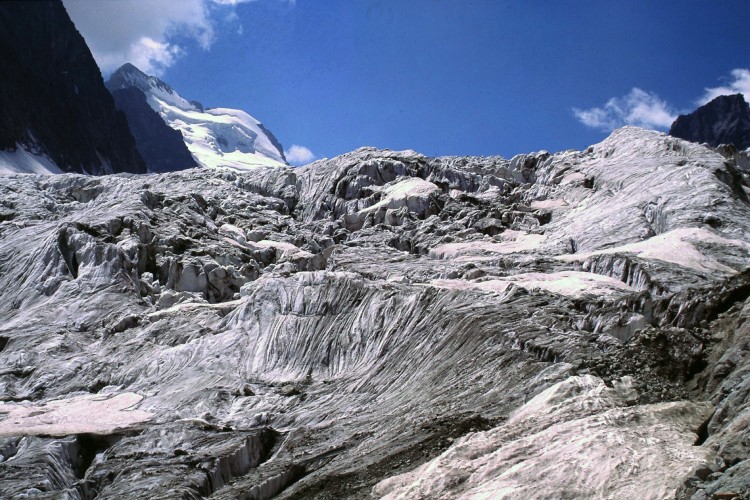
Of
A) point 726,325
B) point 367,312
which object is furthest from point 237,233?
point 726,325

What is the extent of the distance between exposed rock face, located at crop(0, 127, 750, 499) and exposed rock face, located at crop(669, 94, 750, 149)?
245 ft

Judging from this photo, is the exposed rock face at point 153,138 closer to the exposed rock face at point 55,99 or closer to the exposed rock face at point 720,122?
the exposed rock face at point 55,99

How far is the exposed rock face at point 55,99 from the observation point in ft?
368

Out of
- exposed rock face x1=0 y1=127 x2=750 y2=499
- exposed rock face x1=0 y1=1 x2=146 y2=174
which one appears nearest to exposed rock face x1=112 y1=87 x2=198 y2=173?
exposed rock face x1=0 y1=1 x2=146 y2=174

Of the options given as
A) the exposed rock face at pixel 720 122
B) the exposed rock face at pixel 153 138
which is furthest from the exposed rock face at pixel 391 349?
the exposed rock face at pixel 153 138

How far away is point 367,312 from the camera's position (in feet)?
84.3

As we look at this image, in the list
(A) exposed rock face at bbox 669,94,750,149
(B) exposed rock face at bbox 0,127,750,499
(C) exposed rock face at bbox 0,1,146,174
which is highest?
(C) exposed rock face at bbox 0,1,146,174

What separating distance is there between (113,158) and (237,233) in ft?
332

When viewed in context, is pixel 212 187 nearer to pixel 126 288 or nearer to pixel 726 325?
pixel 126 288

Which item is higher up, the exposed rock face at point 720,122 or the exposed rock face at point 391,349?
the exposed rock face at point 720,122

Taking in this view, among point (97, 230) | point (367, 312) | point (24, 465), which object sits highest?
point (97, 230)

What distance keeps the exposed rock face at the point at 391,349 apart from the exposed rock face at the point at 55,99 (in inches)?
2644

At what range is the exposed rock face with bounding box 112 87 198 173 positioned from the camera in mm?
176375

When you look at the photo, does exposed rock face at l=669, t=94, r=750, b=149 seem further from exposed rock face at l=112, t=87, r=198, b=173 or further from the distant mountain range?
exposed rock face at l=112, t=87, r=198, b=173
